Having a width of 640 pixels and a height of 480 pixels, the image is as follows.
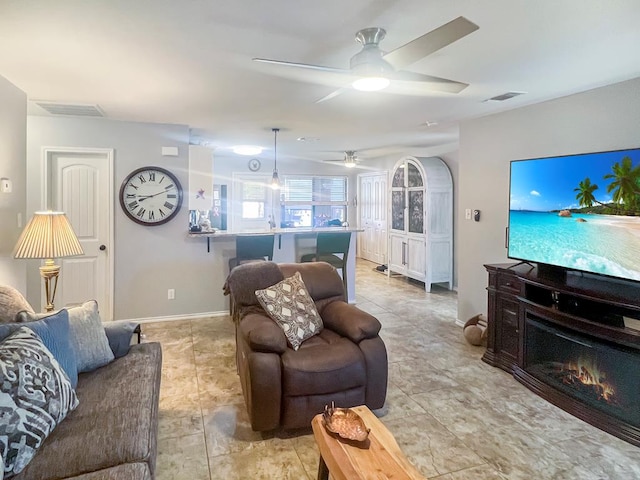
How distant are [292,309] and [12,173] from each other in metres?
2.40

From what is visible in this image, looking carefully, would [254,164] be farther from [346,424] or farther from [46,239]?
[346,424]

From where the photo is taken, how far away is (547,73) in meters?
2.72

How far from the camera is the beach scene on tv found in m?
2.54

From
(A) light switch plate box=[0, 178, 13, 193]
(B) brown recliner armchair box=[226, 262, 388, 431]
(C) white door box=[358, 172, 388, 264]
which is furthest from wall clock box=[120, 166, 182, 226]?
(C) white door box=[358, 172, 388, 264]

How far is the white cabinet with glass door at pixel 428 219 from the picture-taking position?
615 centimetres

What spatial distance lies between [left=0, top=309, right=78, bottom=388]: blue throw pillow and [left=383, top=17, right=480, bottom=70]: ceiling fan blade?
2.10m

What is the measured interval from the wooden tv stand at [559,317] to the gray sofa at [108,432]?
2677 mm

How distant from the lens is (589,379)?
2.68 m

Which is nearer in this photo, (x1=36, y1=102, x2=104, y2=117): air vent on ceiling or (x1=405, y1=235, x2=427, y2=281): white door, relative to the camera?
(x1=36, y1=102, x2=104, y2=117): air vent on ceiling

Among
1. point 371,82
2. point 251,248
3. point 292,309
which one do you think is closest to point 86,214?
point 251,248

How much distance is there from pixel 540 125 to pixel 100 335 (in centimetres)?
381

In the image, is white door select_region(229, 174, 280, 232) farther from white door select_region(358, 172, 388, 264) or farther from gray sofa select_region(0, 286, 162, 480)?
gray sofa select_region(0, 286, 162, 480)

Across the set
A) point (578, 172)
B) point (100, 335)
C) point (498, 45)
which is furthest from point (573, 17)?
point (100, 335)

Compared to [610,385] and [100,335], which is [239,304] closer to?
[100,335]
